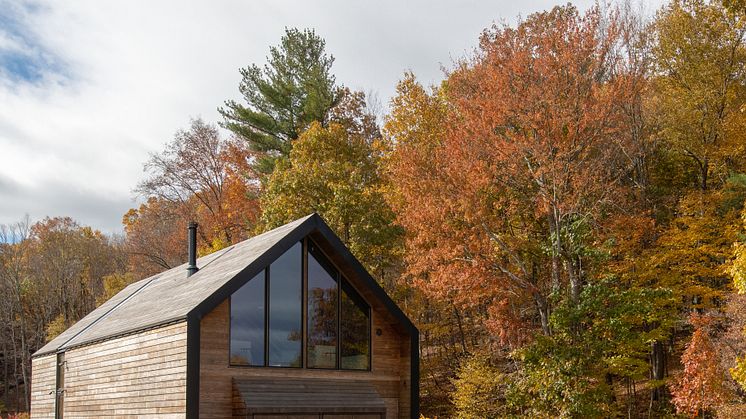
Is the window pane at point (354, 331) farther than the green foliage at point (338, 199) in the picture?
No

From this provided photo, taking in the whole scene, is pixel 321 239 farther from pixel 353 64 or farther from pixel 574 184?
pixel 353 64

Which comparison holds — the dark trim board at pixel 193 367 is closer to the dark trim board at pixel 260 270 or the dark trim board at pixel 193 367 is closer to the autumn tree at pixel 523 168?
the dark trim board at pixel 260 270

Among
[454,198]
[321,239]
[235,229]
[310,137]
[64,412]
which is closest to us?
[321,239]

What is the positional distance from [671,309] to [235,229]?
18785 mm

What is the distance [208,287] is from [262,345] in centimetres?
134

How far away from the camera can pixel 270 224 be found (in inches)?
992

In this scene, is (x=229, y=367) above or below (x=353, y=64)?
below

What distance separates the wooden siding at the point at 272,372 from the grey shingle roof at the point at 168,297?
1.97ft

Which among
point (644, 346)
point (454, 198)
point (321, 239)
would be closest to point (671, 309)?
point (644, 346)

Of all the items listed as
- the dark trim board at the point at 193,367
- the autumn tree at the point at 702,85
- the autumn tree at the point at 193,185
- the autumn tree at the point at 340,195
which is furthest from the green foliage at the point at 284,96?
the dark trim board at the point at 193,367

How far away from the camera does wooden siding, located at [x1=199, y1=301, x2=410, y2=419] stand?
39.1 feet

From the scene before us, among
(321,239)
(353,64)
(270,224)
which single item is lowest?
(321,239)

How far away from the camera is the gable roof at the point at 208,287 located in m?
12.1

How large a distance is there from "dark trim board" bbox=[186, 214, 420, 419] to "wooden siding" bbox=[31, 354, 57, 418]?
683 centimetres
